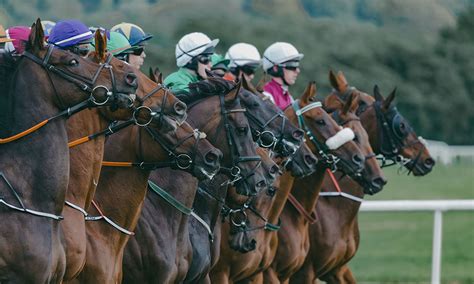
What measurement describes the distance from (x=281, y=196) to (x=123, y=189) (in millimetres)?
2647

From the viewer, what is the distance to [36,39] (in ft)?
22.6

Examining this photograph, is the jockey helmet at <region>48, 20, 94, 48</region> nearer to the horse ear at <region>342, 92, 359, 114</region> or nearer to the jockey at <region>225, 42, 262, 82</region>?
the jockey at <region>225, 42, 262, 82</region>

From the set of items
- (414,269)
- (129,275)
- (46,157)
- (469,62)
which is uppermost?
(46,157)

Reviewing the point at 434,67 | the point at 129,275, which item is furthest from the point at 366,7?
the point at 129,275

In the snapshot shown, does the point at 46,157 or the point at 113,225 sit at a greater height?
the point at 46,157

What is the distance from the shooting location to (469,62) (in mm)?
36594

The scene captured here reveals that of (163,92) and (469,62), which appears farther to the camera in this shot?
(469,62)

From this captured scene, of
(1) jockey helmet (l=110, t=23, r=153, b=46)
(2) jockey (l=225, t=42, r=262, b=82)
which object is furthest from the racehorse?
(2) jockey (l=225, t=42, r=262, b=82)

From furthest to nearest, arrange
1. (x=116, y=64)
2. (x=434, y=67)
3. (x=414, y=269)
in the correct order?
1. (x=434, y=67)
2. (x=414, y=269)
3. (x=116, y=64)

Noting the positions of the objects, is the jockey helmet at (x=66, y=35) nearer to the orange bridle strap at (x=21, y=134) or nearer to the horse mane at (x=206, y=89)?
the orange bridle strap at (x=21, y=134)

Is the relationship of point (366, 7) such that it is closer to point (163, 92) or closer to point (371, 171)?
point (371, 171)

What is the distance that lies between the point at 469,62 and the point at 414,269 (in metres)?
21.3

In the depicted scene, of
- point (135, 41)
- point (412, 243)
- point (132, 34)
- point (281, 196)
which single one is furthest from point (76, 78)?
point (412, 243)

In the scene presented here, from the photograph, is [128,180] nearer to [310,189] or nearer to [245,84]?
[245,84]
